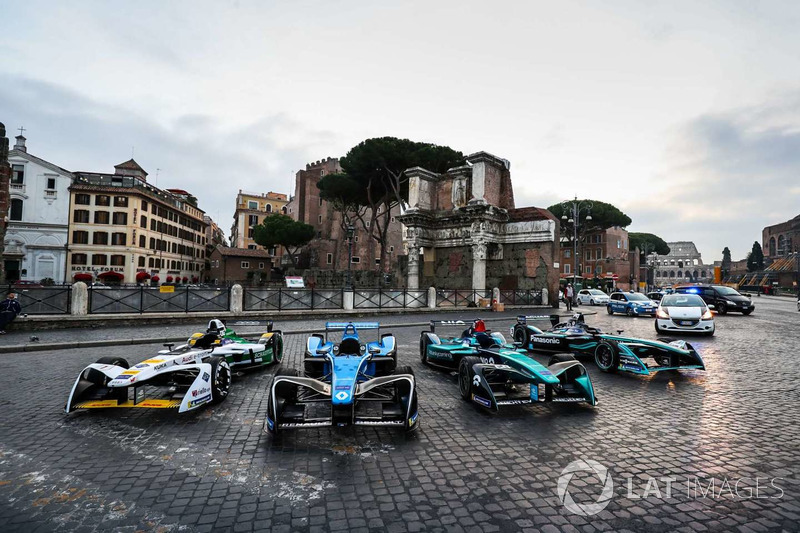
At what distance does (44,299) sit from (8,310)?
1358mm

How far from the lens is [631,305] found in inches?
936

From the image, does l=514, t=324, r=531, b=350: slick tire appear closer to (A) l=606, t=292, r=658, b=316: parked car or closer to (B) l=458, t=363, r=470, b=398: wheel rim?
(B) l=458, t=363, r=470, b=398: wheel rim

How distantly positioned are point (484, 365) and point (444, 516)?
3.07m

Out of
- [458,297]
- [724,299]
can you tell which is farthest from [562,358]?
[724,299]

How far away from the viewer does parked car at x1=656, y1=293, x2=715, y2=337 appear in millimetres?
13883

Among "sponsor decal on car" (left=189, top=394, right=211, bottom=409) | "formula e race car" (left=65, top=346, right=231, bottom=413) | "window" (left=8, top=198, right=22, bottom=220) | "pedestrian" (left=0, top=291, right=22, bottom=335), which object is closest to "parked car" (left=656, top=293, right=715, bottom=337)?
"formula e race car" (left=65, top=346, right=231, bottom=413)

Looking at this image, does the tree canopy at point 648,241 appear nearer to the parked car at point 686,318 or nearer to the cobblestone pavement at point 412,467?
the parked car at point 686,318

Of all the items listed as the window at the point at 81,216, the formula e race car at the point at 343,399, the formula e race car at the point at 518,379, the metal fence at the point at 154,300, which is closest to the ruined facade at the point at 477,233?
the metal fence at the point at 154,300

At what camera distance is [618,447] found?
4504mm

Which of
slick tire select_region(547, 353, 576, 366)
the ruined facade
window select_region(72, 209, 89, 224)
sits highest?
window select_region(72, 209, 89, 224)

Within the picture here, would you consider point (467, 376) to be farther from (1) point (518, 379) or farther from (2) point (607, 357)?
(2) point (607, 357)

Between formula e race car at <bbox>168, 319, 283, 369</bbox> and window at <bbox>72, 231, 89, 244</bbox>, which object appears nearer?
formula e race car at <bbox>168, 319, 283, 369</bbox>

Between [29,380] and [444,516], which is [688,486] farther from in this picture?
[29,380]

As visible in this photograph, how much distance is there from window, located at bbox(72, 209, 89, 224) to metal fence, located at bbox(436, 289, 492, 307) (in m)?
45.5
